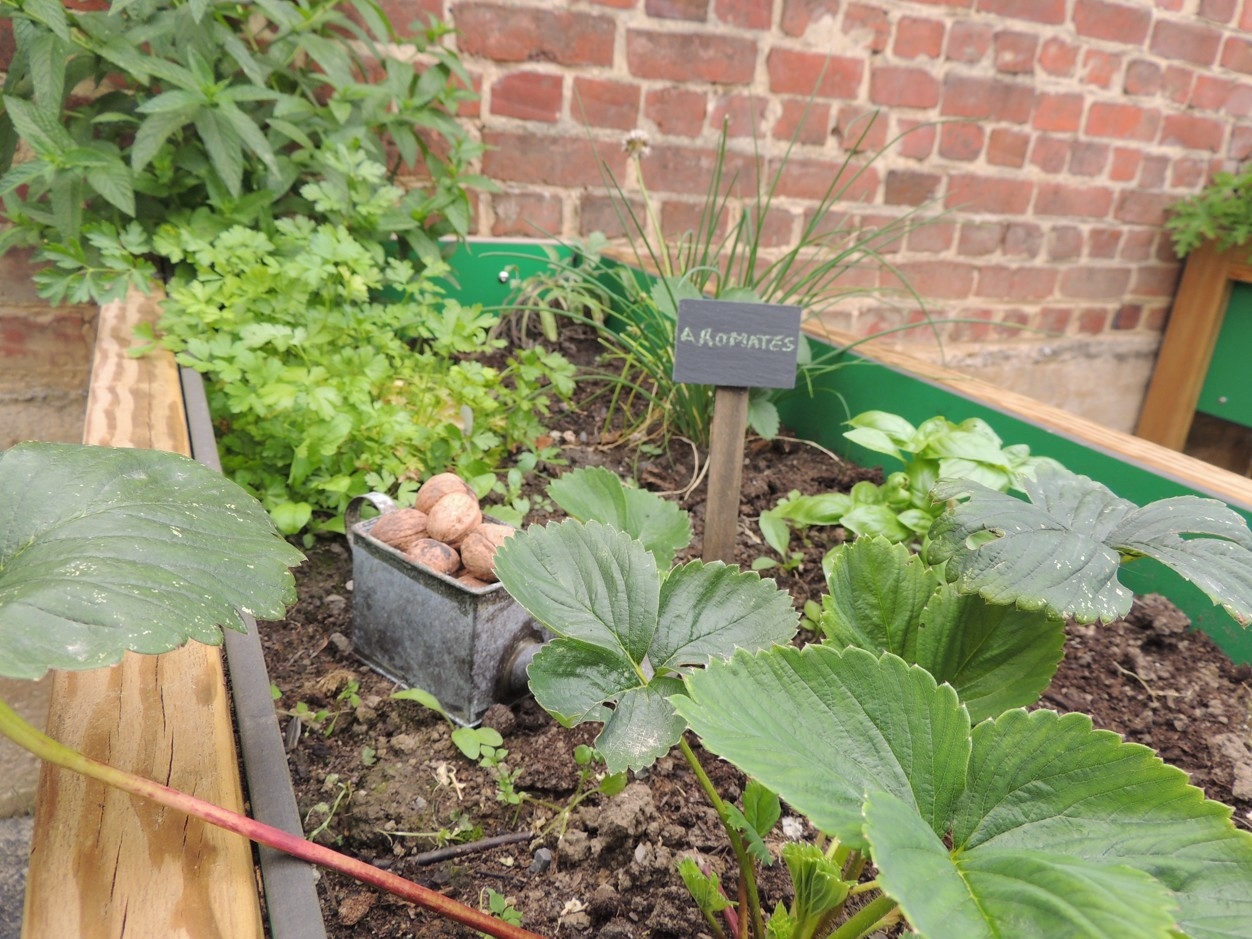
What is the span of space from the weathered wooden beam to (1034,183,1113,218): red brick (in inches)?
106

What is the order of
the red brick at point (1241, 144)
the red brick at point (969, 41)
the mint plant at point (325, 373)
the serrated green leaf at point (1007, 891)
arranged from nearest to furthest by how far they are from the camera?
1. the serrated green leaf at point (1007, 891)
2. the mint plant at point (325, 373)
3. the red brick at point (969, 41)
4. the red brick at point (1241, 144)

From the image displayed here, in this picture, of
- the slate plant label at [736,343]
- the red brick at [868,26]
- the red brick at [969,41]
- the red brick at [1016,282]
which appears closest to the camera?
the slate plant label at [736,343]

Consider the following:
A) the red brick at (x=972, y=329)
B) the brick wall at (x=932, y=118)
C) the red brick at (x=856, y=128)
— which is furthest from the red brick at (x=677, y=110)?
the red brick at (x=972, y=329)

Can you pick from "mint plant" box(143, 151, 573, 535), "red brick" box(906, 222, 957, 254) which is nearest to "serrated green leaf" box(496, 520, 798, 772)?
"mint plant" box(143, 151, 573, 535)

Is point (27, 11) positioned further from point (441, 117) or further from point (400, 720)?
point (400, 720)

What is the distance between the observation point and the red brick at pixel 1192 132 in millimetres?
2715

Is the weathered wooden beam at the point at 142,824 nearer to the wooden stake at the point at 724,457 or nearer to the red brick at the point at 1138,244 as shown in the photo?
the wooden stake at the point at 724,457

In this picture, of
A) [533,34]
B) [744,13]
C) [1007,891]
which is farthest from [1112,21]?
[1007,891]

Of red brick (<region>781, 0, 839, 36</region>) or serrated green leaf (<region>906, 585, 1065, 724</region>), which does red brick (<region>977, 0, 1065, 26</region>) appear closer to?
red brick (<region>781, 0, 839, 36</region>)

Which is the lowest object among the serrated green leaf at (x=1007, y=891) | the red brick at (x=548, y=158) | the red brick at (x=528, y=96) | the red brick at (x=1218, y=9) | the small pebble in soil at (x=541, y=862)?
the small pebble in soil at (x=541, y=862)

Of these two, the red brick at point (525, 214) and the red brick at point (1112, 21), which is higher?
the red brick at point (1112, 21)

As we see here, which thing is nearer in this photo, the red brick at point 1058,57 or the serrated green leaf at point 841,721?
the serrated green leaf at point 841,721

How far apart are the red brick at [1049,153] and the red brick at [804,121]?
2.41ft

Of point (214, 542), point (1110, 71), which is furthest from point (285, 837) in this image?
point (1110, 71)
